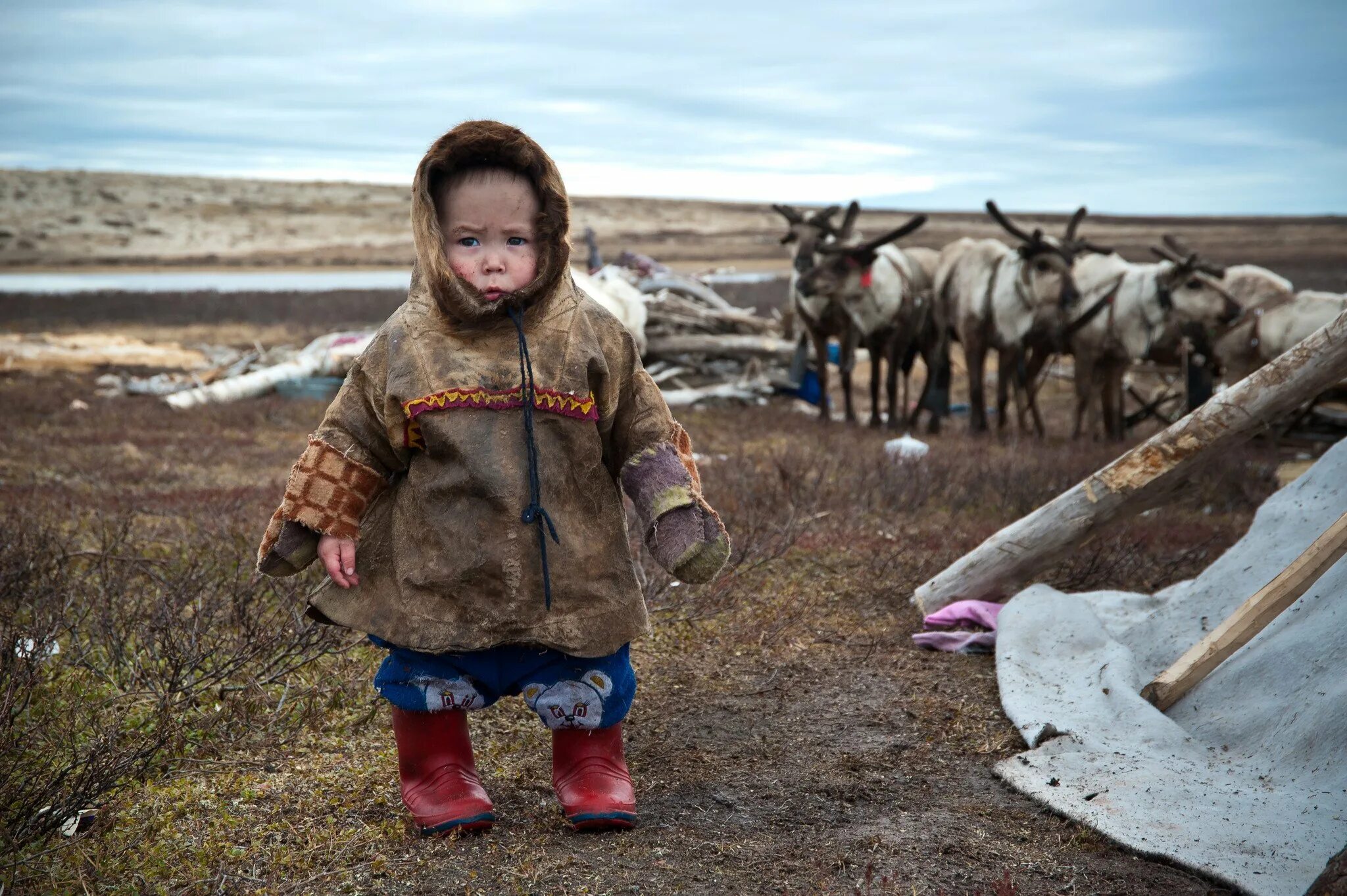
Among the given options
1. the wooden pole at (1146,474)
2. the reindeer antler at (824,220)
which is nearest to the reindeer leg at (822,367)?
the reindeer antler at (824,220)

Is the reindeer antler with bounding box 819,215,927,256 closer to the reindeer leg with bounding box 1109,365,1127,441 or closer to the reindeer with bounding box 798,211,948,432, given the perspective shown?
the reindeer with bounding box 798,211,948,432

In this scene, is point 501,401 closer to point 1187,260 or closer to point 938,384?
point 938,384

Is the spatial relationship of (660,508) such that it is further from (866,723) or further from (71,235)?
(71,235)

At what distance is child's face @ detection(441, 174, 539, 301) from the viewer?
2941mm

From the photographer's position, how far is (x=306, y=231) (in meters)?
69.6

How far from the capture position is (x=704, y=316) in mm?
17062

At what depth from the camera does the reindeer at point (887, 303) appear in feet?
43.1

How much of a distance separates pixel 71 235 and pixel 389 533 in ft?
210

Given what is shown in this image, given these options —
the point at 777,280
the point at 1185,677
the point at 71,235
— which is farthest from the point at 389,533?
the point at 71,235

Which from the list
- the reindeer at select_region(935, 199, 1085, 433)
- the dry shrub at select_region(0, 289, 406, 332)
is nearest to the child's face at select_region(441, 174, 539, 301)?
the reindeer at select_region(935, 199, 1085, 433)

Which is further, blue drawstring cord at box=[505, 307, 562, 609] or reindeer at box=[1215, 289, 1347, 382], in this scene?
reindeer at box=[1215, 289, 1347, 382]

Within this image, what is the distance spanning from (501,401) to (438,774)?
102 cm

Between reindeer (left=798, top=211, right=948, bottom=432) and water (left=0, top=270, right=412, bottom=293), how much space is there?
27.0 metres

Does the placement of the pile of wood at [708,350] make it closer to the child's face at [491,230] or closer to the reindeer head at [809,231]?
the reindeer head at [809,231]
